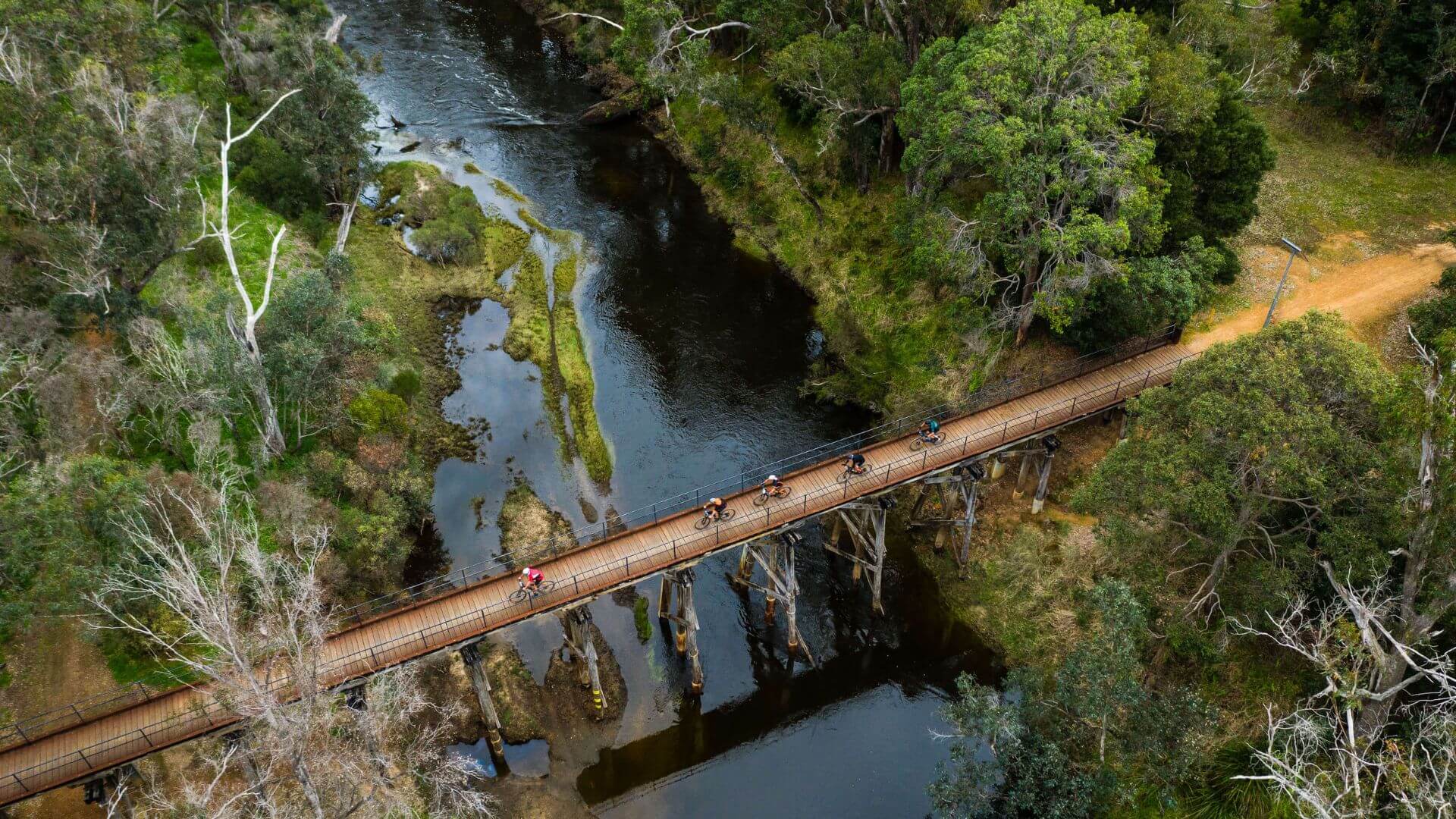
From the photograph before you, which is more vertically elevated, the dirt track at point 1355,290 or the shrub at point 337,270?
the shrub at point 337,270

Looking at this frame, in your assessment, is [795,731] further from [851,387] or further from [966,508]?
[851,387]

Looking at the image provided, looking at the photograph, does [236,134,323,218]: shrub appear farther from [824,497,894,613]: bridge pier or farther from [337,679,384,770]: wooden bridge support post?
[824,497,894,613]: bridge pier

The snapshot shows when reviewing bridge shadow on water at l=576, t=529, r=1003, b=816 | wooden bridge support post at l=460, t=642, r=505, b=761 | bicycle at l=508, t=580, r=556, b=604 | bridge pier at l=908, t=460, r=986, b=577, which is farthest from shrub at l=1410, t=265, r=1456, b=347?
wooden bridge support post at l=460, t=642, r=505, b=761

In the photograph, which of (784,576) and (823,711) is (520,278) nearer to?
(784,576)

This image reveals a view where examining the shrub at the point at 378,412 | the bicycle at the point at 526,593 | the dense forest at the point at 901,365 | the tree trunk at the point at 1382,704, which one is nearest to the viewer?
the tree trunk at the point at 1382,704

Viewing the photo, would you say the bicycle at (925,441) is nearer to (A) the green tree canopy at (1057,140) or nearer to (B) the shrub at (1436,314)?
(A) the green tree canopy at (1057,140)

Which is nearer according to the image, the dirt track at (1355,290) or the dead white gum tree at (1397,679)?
the dead white gum tree at (1397,679)

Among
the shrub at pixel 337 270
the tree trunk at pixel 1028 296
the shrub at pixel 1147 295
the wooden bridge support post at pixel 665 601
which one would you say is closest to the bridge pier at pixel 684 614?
the wooden bridge support post at pixel 665 601
